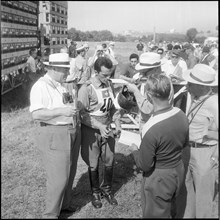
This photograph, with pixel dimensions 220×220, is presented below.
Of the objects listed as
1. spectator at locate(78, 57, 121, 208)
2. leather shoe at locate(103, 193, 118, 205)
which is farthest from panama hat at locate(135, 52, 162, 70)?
leather shoe at locate(103, 193, 118, 205)

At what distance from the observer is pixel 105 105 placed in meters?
3.31

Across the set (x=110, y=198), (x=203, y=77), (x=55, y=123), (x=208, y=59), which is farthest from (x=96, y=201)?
(x=208, y=59)

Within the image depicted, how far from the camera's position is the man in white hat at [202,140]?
2330 mm

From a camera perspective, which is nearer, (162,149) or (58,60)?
(162,149)

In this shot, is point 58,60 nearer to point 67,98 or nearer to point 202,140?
point 67,98

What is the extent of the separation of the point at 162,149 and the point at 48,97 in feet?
3.74

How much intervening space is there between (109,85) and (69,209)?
1.46 metres

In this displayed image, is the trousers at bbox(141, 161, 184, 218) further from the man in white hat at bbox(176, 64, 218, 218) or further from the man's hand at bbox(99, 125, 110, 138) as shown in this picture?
the man's hand at bbox(99, 125, 110, 138)

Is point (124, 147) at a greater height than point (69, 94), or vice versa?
point (69, 94)

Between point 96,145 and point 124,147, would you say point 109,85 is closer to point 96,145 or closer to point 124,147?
point 96,145

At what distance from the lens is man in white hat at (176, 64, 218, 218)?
91.7 inches

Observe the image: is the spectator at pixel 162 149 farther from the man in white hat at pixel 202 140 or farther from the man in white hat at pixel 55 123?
the man in white hat at pixel 55 123

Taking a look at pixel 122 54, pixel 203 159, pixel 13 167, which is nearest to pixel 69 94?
pixel 203 159

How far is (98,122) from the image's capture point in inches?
128
